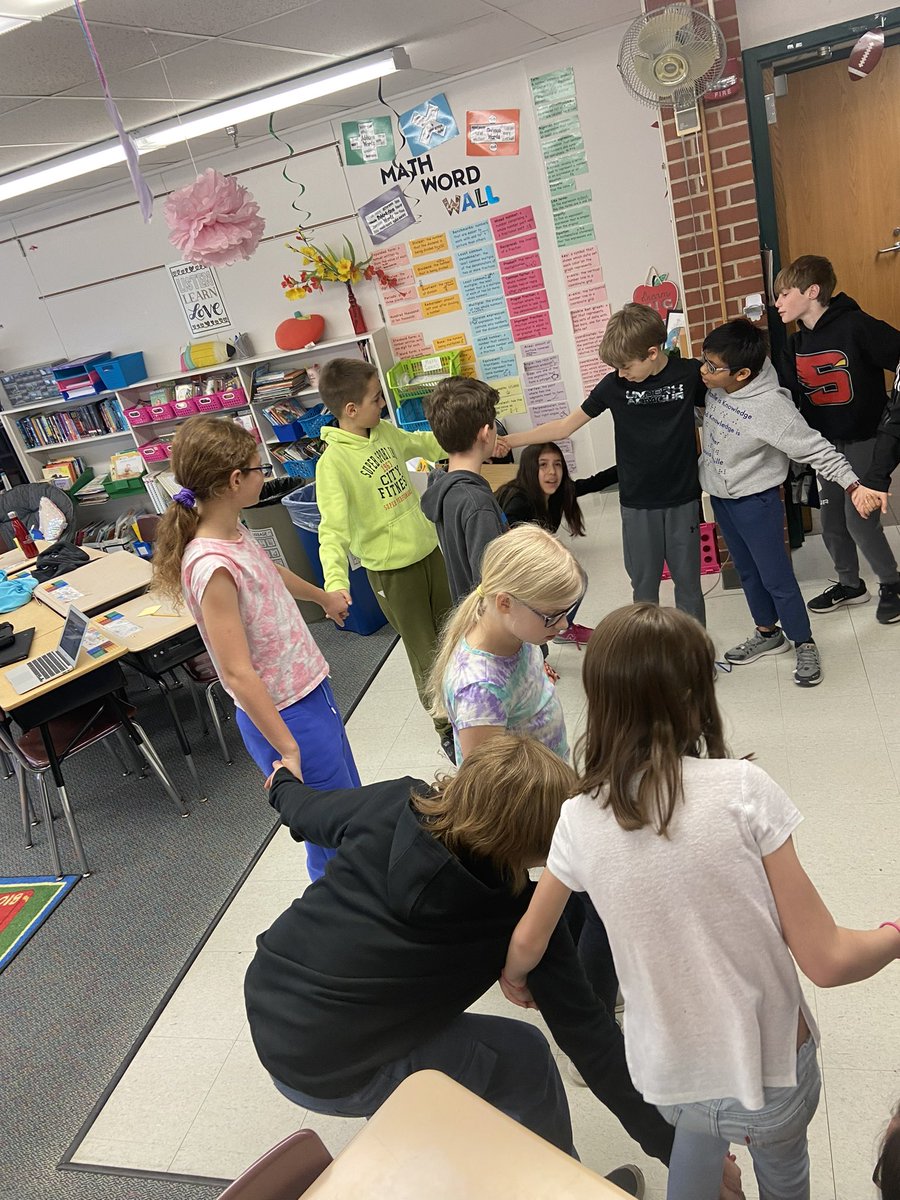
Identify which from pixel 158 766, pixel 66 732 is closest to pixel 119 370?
pixel 66 732

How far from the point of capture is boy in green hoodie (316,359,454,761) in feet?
9.99

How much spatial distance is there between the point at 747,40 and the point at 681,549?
238cm

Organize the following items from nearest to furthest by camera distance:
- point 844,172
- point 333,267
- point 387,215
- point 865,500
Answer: point 865,500, point 844,172, point 387,215, point 333,267

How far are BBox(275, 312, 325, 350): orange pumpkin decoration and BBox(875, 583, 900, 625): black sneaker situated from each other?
4.21 m

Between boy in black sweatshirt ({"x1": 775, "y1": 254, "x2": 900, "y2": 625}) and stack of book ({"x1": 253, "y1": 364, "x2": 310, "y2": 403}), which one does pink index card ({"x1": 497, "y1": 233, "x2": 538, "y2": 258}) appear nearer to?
stack of book ({"x1": 253, "y1": 364, "x2": 310, "y2": 403})

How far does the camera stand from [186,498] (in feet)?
7.04

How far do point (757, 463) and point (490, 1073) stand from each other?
240 cm

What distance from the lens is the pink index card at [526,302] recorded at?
17.8 ft

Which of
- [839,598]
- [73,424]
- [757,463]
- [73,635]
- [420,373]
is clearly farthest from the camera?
[73,424]

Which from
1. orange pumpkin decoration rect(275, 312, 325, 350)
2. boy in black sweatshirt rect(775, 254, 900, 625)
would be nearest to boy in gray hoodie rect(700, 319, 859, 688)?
boy in black sweatshirt rect(775, 254, 900, 625)

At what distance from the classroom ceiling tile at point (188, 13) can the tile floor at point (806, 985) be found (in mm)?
2889

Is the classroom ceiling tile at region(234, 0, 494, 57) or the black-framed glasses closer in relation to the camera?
the black-framed glasses

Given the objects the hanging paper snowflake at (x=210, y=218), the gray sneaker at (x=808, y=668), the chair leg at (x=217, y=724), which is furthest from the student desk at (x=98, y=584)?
the gray sneaker at (x=808, y=668)

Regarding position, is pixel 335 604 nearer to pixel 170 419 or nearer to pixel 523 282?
pixel 523 282
